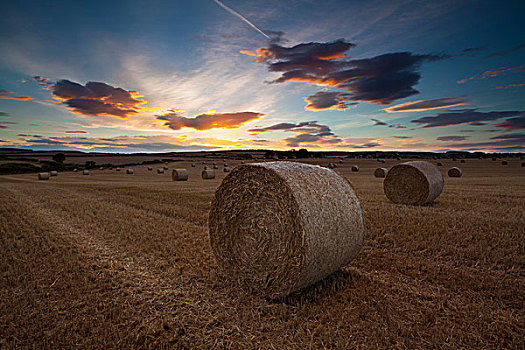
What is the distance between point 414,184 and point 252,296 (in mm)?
9163

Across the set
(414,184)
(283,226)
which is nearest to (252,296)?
(283,226)

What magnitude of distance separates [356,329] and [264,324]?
108 centimetres


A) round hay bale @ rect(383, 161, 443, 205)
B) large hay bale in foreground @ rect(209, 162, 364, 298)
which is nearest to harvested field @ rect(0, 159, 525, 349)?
large hay bale in foreground @ rect(209, 162, 364, 298)

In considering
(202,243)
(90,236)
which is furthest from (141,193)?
(202,243)

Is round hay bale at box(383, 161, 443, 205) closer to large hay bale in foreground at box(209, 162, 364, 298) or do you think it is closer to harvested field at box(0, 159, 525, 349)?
harvested field at box(0, 159, 525, 349)

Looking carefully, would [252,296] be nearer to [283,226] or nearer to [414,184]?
[283,226]

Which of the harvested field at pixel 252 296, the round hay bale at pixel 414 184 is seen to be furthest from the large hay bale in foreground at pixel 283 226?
the round hay bale at pixel 414 184

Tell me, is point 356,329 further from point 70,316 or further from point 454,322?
point 70,316

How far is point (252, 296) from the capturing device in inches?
166

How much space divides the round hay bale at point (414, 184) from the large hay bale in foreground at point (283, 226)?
7.26m

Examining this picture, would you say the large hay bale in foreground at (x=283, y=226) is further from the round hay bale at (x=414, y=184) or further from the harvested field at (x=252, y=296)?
the round hay bale at (x=414, y=184)

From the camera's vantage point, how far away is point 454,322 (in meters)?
3.41

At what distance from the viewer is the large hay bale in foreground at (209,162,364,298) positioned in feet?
13.1

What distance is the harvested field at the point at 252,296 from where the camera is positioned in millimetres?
3180
